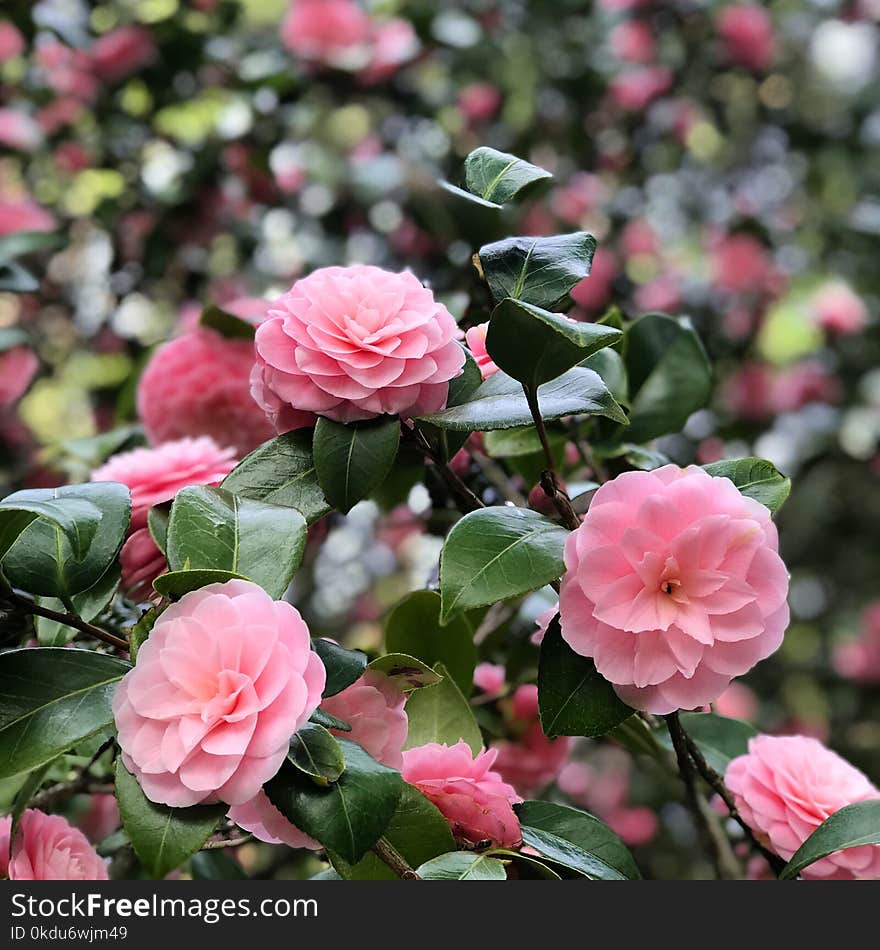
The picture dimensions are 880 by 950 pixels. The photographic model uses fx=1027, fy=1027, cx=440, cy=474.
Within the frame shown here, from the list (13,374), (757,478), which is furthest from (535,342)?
(13,374)

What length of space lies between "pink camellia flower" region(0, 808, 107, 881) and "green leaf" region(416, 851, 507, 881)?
20 centimetres

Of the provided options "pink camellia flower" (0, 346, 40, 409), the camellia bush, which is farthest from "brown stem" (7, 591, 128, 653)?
"pink camellia flower" (0, 346, 40, 409)

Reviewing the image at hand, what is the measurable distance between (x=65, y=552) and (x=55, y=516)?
0.25 feet

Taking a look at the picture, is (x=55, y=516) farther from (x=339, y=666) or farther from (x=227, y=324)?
(x=227, y=324)

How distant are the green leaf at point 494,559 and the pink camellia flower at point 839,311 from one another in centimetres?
175

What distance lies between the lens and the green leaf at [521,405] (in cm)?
53

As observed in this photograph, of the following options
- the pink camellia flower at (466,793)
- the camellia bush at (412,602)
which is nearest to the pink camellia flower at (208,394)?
the camellia bush at (412,602)

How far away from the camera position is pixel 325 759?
1.52 feet

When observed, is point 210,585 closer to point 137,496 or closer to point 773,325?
point 137,496

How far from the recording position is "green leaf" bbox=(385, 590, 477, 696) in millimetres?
704

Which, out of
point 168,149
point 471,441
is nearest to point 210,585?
point 471,441

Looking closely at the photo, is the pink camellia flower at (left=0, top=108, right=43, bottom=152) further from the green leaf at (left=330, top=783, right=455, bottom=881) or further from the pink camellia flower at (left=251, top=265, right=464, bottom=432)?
the green leaf at (left=330, top=783, right=455, bottom=881)

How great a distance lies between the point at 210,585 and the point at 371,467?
0.11 m

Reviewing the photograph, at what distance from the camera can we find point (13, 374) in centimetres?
129
